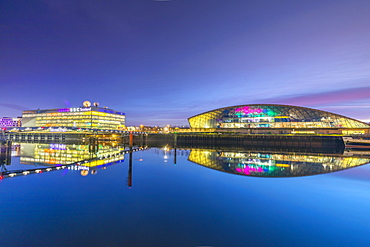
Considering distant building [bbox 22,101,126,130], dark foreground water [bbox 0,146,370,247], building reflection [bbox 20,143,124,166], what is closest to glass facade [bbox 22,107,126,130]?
distant building [bbox 22,101,126,130]

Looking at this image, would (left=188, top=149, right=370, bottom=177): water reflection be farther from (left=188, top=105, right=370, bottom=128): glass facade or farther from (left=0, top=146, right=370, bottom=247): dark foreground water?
(left=188, top=105, right=370, bottom=128): glass facade

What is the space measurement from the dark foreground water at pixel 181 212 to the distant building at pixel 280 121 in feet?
220

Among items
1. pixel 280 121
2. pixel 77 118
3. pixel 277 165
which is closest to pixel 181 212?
pixel 277 165

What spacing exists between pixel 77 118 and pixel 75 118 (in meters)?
1.76

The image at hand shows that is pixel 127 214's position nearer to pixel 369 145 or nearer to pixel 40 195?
pixel 40 195

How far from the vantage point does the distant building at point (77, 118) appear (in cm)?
13188

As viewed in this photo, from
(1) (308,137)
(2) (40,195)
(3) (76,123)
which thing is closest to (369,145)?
(1) (308,137)

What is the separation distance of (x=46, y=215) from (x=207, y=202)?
331 inches

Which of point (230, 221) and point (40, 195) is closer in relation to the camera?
point (230, 221)

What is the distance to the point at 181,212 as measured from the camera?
9906 mm

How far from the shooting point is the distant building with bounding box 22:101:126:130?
132 metres

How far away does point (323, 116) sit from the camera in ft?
255

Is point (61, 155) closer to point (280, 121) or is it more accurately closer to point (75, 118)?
point (280, 121)

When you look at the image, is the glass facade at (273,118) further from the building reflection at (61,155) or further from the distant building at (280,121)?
the building reflection at (61,155)
